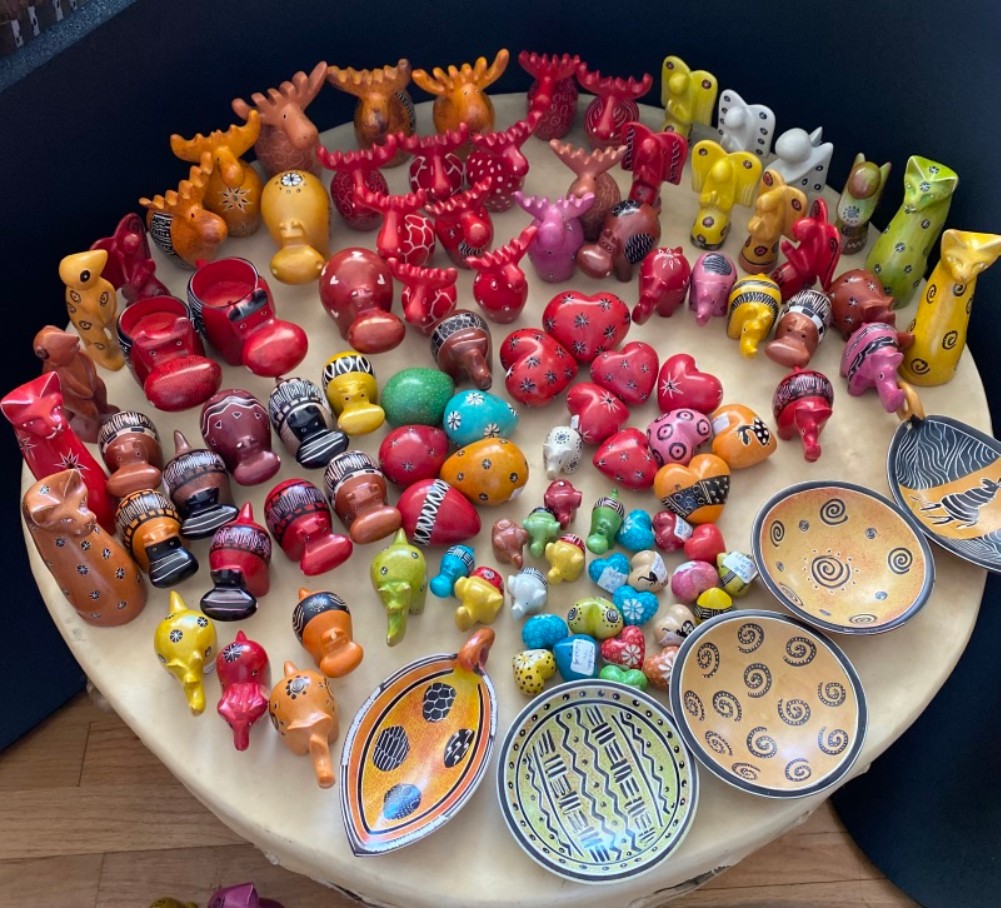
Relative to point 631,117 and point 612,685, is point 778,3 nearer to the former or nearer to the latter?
point 631,117

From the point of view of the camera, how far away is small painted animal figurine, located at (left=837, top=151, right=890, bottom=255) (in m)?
1.33

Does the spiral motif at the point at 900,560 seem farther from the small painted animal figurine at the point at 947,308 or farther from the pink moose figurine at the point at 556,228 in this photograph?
the pink moose figurine at the point at 556,228

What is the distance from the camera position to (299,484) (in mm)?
1136

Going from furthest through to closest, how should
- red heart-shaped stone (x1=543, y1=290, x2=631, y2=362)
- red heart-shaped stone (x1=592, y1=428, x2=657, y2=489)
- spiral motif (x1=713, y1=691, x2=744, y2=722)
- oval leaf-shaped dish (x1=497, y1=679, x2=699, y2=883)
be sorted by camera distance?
red heart-shaped stone (x1=543, y1=290, x2=631, y2=362)
red heart-shaped stone (x1=592, y1=428, x2=657, y2=489)
spiral motif (x1=713, y1=691, x2=744, y2=722)
oval leaf-shaped dish (x1=497, y1=679, x2=699, y2=883)

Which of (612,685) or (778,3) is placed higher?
(778,3)

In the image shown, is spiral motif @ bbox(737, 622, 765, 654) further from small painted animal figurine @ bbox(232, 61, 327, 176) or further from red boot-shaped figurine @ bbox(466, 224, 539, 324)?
small painted animal figurine @ bbox(232, 61, 327, 176)

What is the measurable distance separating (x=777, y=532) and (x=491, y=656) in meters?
0.36

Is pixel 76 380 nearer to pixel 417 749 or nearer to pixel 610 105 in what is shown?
pixel 417 749

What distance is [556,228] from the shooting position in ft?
4.40

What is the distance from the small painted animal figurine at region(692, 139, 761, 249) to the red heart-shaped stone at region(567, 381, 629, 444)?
328 mm

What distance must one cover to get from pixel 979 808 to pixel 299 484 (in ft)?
3.40

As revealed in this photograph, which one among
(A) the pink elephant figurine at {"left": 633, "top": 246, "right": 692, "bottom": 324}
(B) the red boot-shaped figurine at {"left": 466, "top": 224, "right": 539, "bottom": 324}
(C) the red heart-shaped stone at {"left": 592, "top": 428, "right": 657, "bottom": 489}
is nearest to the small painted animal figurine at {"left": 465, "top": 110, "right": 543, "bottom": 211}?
(B) the red boot-shaped figurine at {"left": 466, "top": 224, "right": 539, "bottom": 324}

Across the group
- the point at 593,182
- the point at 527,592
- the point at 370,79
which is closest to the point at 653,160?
the point at 593,182

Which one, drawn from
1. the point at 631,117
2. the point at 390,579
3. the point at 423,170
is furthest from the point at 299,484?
the point at 631,117
